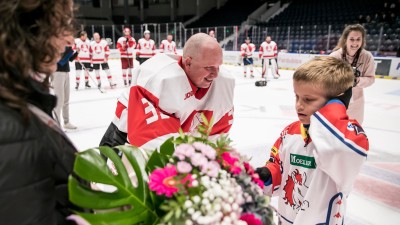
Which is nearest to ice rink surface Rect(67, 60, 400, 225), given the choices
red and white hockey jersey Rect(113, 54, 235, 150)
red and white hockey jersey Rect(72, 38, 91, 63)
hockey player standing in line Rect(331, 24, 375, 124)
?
red and white hockey jersey Rect(113, 54, 235, 150)

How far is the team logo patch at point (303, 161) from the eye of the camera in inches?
53.2

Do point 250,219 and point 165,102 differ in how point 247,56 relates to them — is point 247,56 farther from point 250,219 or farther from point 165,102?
point 250,219

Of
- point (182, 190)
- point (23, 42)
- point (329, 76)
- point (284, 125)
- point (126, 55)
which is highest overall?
point (23, 42)

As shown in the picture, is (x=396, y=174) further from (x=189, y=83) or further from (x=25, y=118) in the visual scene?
(x=25, y=118)

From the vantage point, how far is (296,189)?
142cm

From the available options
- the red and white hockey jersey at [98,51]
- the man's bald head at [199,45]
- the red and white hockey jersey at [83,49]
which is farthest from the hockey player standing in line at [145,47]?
the man's bald head at [199,45]

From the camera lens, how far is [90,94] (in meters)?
7.60

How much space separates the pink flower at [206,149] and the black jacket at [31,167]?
0.84 feet

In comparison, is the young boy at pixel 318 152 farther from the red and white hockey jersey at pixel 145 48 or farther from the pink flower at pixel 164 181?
the red and white hockey jersey at pixel 145 48

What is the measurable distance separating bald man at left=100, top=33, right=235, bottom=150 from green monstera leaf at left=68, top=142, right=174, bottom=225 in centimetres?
64

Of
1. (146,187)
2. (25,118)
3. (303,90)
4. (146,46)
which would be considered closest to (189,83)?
(303,90)

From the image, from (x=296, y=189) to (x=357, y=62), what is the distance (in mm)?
1832

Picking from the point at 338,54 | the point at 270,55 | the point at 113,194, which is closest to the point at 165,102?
the point at 113,194

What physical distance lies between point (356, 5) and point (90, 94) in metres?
14.5
